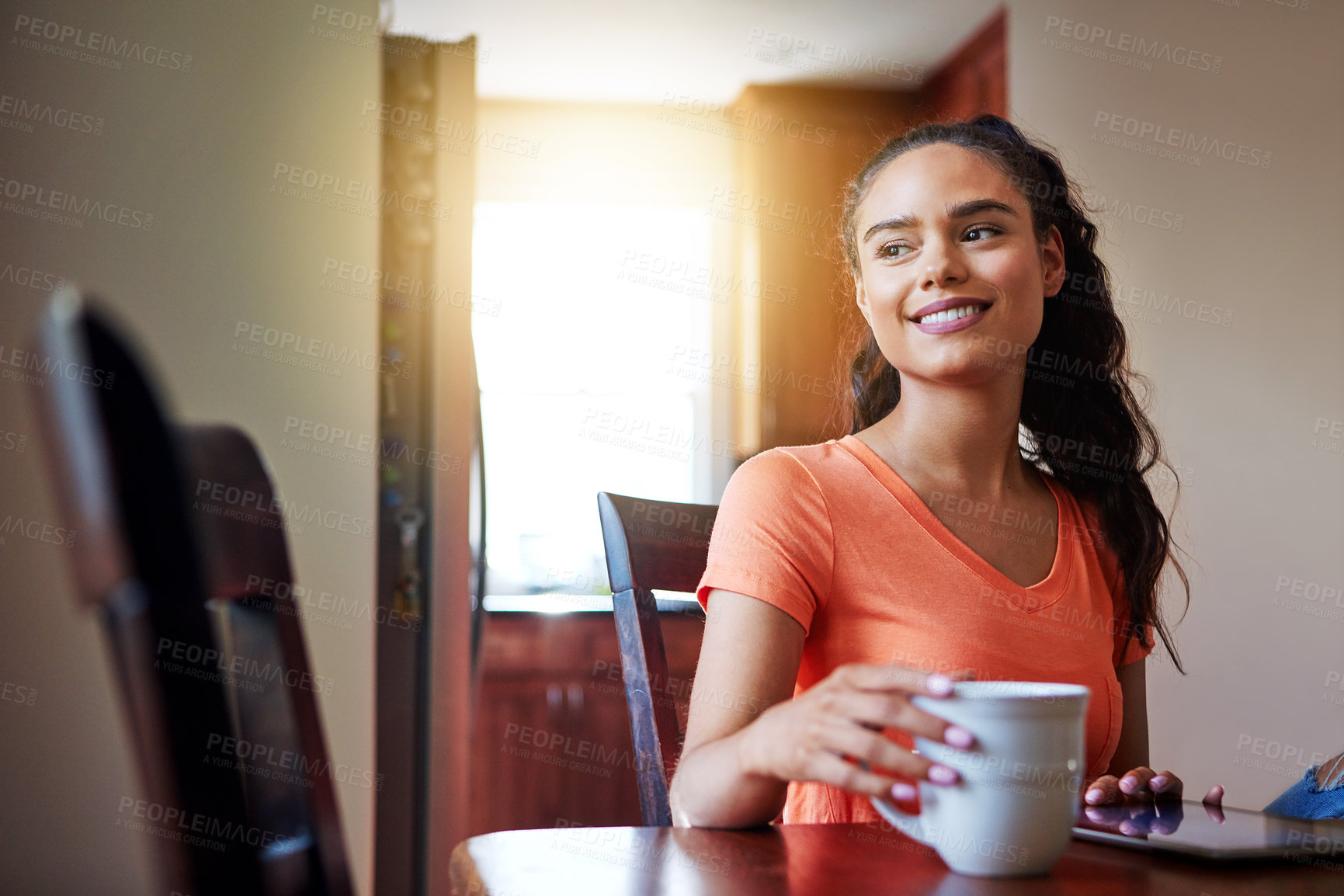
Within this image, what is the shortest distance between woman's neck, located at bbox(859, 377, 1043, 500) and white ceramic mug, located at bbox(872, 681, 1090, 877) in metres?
0.63

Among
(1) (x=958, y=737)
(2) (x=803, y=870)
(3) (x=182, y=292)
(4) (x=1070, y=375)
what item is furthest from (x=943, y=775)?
(3) (x=182, y=292)

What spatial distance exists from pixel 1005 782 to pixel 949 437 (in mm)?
721

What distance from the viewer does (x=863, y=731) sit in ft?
1.99

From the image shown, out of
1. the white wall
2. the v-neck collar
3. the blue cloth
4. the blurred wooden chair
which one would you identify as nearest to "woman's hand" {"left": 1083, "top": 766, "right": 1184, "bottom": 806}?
the blue cloth

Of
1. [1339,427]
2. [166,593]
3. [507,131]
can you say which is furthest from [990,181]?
[507,131]

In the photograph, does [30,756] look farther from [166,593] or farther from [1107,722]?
[166,593]

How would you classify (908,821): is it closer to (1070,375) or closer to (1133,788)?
(1133,788)

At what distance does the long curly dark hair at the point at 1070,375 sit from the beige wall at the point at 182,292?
1201 millimetres

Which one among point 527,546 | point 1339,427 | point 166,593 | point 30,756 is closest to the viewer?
point 166,593

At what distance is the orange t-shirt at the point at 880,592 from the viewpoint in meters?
1.01

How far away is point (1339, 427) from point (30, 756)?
2.81m

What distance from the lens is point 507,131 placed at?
176 inches

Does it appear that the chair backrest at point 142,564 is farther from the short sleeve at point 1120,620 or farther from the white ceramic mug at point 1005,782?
the short sleeve at point 1120,620

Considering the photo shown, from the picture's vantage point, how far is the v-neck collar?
3.50 feet
